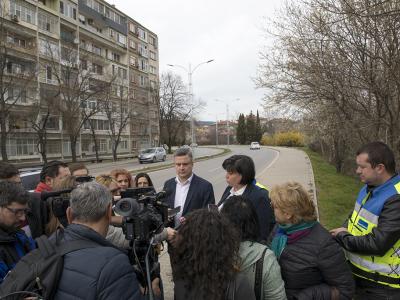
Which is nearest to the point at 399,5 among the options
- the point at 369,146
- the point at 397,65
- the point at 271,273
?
the point at 397,65

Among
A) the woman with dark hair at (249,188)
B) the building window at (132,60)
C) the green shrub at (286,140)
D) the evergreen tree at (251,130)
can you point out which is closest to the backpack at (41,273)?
the woman with dark hair at (249,188)

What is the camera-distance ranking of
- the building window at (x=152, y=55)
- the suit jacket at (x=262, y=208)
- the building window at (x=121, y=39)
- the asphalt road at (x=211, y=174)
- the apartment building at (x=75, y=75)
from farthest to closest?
the building window at (x=152, y=55) < the building window at (x=121, y=39) < the apartment building at (x=75, y=75) < the asphalt road at (x=211, y=174) < the suit jacket at (x=262, y=208)

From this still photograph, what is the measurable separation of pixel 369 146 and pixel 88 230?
208cm

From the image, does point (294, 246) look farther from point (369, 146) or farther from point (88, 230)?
point (88, 230)

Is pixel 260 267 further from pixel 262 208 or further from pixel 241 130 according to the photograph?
pixel 241 130

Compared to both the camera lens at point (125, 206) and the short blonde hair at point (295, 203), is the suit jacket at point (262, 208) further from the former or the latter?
the camera lens at point (125, 206)

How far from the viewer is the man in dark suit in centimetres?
380

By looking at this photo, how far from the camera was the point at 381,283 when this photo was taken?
246cm

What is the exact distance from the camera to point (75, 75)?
36.2 m

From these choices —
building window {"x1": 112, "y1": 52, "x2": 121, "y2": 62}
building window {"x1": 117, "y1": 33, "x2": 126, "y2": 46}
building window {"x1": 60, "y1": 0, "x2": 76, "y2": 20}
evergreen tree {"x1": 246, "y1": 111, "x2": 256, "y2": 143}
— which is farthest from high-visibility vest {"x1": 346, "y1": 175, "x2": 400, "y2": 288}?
evergreen tree {"x1": 246, "y1": 111, "x2": 256, "y2": 143}

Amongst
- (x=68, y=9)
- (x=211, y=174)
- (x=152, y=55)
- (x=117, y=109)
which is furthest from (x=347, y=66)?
(x=152, y=55)

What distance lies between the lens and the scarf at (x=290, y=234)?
240 cm

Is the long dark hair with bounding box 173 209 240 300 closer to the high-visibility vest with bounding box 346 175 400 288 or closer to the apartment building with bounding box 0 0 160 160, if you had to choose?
the high-visibility vest with bounding box 346 175 400 288

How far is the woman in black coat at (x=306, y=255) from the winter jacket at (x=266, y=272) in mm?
Answer: 248
